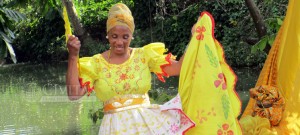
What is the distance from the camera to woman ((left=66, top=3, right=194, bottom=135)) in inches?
110

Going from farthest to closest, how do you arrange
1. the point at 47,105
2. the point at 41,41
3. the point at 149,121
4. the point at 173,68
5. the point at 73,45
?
the point at 41,41
the point at 47,105
the point at 173,68
the point at 149,121
the point at 73,45

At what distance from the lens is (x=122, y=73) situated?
2844 mm

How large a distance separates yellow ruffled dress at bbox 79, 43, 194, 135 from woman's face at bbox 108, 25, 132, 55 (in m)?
0.08

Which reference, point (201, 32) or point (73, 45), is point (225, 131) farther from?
point (73, 45)

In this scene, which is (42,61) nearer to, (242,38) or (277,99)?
(242,38)

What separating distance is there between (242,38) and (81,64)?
387 inches

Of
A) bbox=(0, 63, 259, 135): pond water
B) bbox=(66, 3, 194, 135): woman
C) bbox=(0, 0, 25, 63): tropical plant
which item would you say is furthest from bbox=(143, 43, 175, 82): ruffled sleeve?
bbox=(0, 63, 259, 135): pond water

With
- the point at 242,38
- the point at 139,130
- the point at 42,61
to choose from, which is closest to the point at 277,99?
the point at 139,130

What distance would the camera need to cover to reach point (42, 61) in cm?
2155

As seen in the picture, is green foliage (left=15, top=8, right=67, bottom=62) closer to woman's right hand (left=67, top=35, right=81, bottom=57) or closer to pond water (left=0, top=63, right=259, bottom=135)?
pond water (left=0, top=63, right=259, bottom=135)

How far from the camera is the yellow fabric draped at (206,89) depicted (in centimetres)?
297

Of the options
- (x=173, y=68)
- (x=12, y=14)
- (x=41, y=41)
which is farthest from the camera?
(x=41, y=41)

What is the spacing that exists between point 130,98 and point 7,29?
1.69m

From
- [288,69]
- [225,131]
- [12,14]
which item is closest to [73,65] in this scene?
[225,131]
